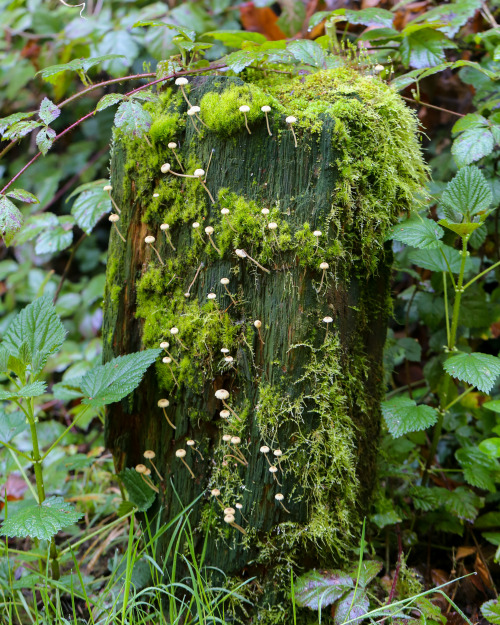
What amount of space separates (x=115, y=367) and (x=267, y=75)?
1167 mm

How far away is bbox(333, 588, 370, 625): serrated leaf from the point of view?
4.82 ft

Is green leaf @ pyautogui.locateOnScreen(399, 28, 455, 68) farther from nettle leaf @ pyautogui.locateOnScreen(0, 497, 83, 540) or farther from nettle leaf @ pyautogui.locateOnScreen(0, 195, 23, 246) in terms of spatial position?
nettle leaf @ pyautogui.locateOnScreen(0, 497, 83, 540)

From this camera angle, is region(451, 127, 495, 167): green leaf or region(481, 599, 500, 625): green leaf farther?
region(451, 127, 495, 167): green leaf

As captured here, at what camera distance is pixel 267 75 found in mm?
1793

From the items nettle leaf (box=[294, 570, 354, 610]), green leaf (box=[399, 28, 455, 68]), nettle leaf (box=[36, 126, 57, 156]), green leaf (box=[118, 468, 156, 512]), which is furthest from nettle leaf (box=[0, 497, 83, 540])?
green leaf (box=[399, 28, 455, 68])

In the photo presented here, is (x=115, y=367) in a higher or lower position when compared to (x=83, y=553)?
higher

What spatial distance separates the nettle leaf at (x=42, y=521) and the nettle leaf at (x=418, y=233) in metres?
1.28

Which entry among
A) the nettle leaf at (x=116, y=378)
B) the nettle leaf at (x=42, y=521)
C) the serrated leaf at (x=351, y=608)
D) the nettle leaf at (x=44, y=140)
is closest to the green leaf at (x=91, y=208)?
the nettle leaf at (x=44, y=140)

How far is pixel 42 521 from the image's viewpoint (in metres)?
1.45

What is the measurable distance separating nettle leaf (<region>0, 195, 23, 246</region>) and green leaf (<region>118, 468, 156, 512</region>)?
0.91 meters

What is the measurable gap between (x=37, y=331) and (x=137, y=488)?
2.18 ft

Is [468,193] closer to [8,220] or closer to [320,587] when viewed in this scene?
[320,587]

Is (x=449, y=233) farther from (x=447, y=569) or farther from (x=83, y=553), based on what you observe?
(x=83, y=553)

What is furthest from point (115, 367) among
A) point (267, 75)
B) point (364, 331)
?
point (267, 75)
